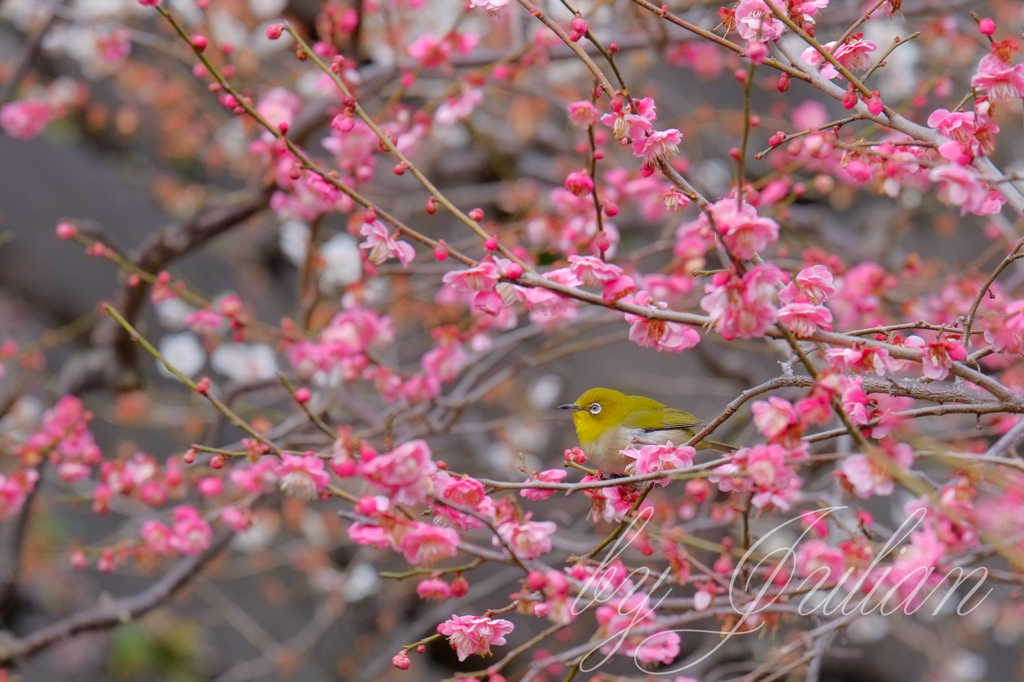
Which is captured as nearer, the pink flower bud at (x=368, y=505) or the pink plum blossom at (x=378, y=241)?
the pink flower bud at (x=368, y=505)

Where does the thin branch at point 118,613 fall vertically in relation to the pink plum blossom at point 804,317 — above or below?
below

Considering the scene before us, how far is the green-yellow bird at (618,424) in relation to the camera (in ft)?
7.60

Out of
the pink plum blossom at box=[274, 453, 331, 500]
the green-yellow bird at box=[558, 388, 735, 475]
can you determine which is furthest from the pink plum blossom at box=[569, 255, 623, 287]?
the green-yellow bird at box=[558, 388, 735, 475]

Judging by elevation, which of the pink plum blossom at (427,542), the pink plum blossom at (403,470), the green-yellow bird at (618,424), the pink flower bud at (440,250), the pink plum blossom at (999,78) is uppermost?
the pink plum blossom at (999,78)

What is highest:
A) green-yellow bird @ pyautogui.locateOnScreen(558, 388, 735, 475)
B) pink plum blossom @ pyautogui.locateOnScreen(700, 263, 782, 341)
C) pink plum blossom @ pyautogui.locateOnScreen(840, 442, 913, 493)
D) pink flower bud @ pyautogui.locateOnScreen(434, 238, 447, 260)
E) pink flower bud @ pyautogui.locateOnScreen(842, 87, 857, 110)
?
pink flower bud @ pyautogui.locateOnScreen(842, 87, 857, 110)

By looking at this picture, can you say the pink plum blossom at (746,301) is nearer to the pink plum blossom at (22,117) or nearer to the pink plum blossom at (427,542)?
the pink plum blossom at (427,542)

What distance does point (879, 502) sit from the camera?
5.13 meters

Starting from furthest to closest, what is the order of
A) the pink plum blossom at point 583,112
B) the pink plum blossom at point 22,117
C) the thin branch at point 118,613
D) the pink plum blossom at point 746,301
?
the pink plum blossom at point 22,117
the thin branch at point 118,613
the pink plum blossom at point 583,112
the pink plum blossom at point 746,301

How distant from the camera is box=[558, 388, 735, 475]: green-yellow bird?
2.32 meters

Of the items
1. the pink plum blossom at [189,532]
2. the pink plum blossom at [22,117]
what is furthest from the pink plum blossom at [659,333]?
the pink plum blossom at [22,117]

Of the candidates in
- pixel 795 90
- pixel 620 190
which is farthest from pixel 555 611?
pixel 795 90

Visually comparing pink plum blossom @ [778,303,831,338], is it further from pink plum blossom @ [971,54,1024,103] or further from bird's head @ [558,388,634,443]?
bird's head @ [558,388,634,443]

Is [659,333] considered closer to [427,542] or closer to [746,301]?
[746,301]

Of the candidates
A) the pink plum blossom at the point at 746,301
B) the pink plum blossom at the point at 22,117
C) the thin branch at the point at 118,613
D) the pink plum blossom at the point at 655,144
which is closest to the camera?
the pink plum blossom at the point at 746,301
